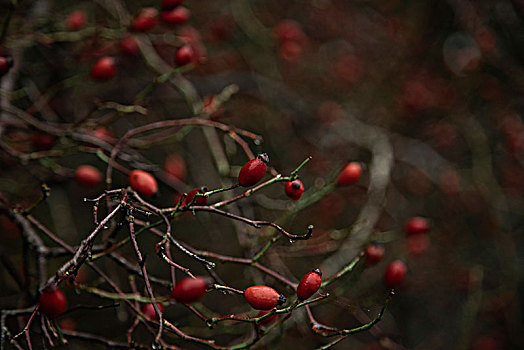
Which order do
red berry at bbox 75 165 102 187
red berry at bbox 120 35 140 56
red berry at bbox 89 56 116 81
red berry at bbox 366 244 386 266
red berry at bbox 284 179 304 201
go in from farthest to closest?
red berry at bbox 120 35 140 56
red berry at bbox 75 165 102 187
red berry at bbox 89 56 116 81
red berry at bbox 366 244 386 266
red berry at bbox 284 179 304 201

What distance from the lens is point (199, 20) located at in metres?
2.82

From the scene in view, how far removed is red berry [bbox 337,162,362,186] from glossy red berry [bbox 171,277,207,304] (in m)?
0.65

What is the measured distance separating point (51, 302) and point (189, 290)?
0.28 m

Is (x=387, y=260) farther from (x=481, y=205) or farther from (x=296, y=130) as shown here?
(x=296, y=130)

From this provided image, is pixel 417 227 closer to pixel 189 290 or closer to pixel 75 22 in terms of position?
pixel 189 290

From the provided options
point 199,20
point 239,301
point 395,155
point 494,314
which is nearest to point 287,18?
point 199,20

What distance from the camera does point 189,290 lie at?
867mm

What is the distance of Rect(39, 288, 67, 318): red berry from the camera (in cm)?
90

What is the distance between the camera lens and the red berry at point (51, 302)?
90 centimetres

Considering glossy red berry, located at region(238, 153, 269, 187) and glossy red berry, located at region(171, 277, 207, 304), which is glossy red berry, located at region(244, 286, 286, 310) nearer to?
glossy red berry, located at region(171, 277, 207, 304)

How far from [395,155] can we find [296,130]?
63 cm

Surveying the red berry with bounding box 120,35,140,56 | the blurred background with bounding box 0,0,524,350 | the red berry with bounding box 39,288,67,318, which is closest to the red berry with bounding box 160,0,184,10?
the red berry with bounding box 120,35,140,56

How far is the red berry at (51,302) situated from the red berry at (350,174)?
0.82m

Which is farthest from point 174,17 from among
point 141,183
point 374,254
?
point 374,254
